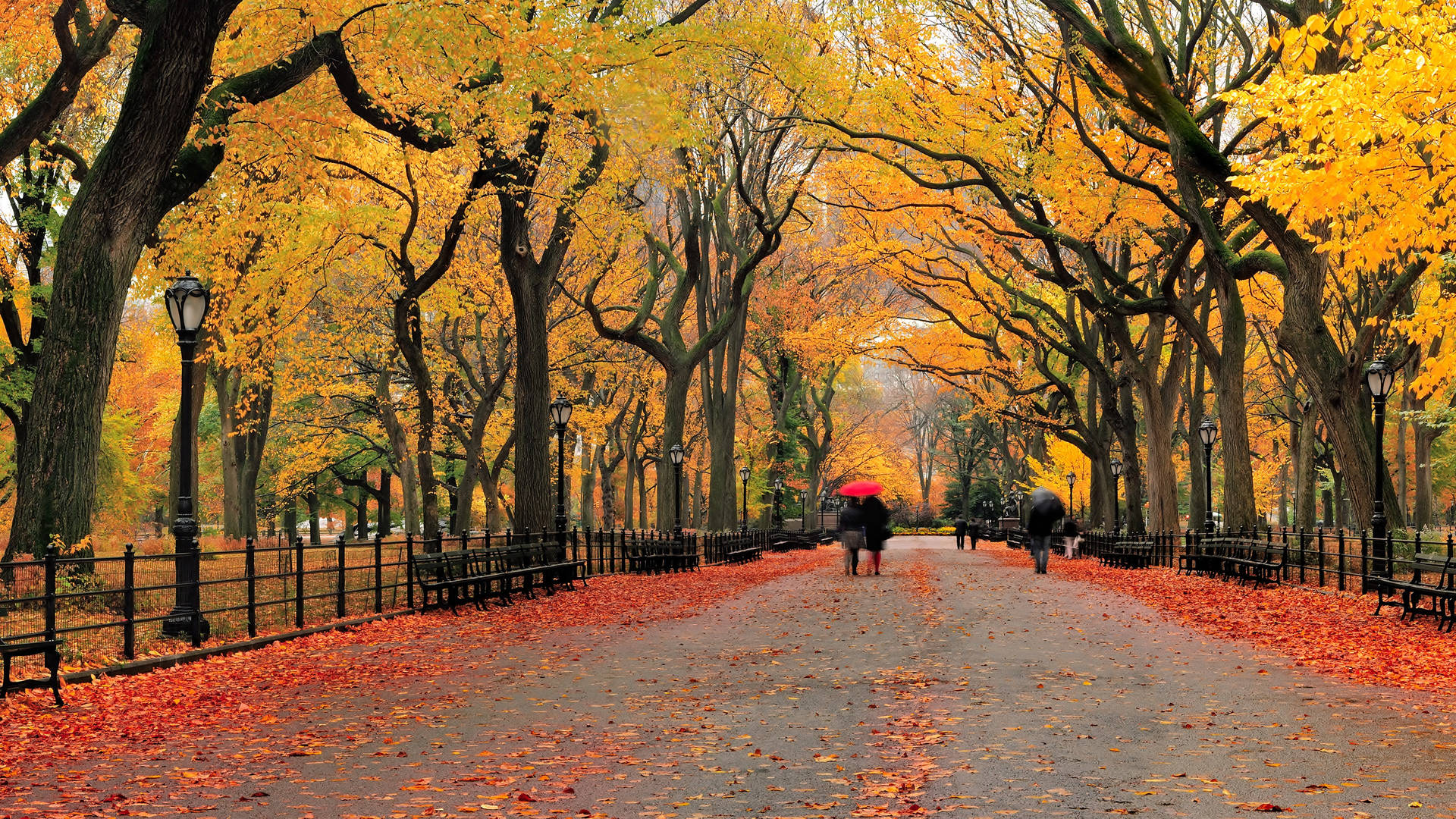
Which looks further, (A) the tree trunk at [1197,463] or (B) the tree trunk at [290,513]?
(B) the tree trunk at [290,513]

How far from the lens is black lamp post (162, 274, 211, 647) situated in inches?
535

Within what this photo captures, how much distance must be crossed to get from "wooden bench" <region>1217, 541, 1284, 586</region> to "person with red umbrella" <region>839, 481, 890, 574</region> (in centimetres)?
690

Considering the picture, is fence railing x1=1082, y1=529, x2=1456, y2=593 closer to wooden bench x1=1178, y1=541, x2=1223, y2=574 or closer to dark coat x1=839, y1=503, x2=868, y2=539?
wooden bench x1=1178, y1=541, x2=1223, y2=574

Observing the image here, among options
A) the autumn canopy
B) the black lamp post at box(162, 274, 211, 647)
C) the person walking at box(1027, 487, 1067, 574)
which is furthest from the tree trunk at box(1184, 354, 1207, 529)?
the black lamp post at box(162, 274, 211, 647)

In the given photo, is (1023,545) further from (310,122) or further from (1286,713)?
(1286,713)

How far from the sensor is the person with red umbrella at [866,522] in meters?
28.0

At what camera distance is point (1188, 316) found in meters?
26.2

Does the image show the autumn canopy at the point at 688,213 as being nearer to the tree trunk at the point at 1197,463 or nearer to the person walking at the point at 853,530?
the tree trunk at the point at 1197,463

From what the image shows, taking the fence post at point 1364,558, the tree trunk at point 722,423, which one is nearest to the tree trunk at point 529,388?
the tree trunk at point 722,423

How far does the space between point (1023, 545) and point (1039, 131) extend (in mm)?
30545

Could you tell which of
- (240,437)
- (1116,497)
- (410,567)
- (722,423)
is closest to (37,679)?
(410,567)

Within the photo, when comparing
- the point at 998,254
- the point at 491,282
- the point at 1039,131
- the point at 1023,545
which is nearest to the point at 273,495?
the point at 491,282

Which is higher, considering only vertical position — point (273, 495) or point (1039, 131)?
point (1039, 131)

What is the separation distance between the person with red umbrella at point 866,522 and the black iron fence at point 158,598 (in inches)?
233
